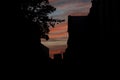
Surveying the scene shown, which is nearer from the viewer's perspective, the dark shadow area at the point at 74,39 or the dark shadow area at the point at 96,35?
the dark shadow area at the point at 74,39

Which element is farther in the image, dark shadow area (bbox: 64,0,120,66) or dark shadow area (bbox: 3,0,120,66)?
dark shadow area (bbox: 64,0,120,66)

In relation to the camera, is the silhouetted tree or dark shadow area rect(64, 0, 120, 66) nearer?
dark shadow area rect(64, 0, 120, 66)

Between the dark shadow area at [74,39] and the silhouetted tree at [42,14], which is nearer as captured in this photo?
the dark shadow area at [74,39]

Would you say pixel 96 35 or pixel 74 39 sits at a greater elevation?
pixel 96 35

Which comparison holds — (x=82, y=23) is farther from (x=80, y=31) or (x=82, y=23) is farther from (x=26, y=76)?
(x=26, y=76)

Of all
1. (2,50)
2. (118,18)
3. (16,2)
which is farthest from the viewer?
(118,18)

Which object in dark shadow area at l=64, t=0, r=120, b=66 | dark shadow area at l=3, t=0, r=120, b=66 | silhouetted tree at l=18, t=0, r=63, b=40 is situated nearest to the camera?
dark shadow area at l=3, t=0, r=120, b=66

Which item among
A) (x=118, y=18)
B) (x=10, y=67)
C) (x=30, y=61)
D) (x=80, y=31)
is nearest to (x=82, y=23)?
(x=80, y=31)

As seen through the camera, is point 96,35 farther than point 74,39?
No

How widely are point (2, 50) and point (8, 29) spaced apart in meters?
1.08

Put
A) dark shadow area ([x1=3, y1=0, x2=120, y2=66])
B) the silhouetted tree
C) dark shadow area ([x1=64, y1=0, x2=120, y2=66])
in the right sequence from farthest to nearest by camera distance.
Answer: the silhouetted tree < dark shadow area ([x1=64, y1=0, x2=120, y2=66]) < dark shadow area ([x1=3, y1=0, x2=120, y2=66])

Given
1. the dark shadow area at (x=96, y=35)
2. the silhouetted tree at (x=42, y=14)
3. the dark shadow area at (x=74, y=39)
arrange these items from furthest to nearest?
the silhouetted tree at (x=42, y=14) → the dark shadow area at (x=96, y=35) → the dark shadow area at (x=74, y=39)

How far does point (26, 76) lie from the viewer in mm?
15492

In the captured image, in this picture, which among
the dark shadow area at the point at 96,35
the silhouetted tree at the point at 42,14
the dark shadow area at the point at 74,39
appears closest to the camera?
the dark shadow area at the point at 74,39
